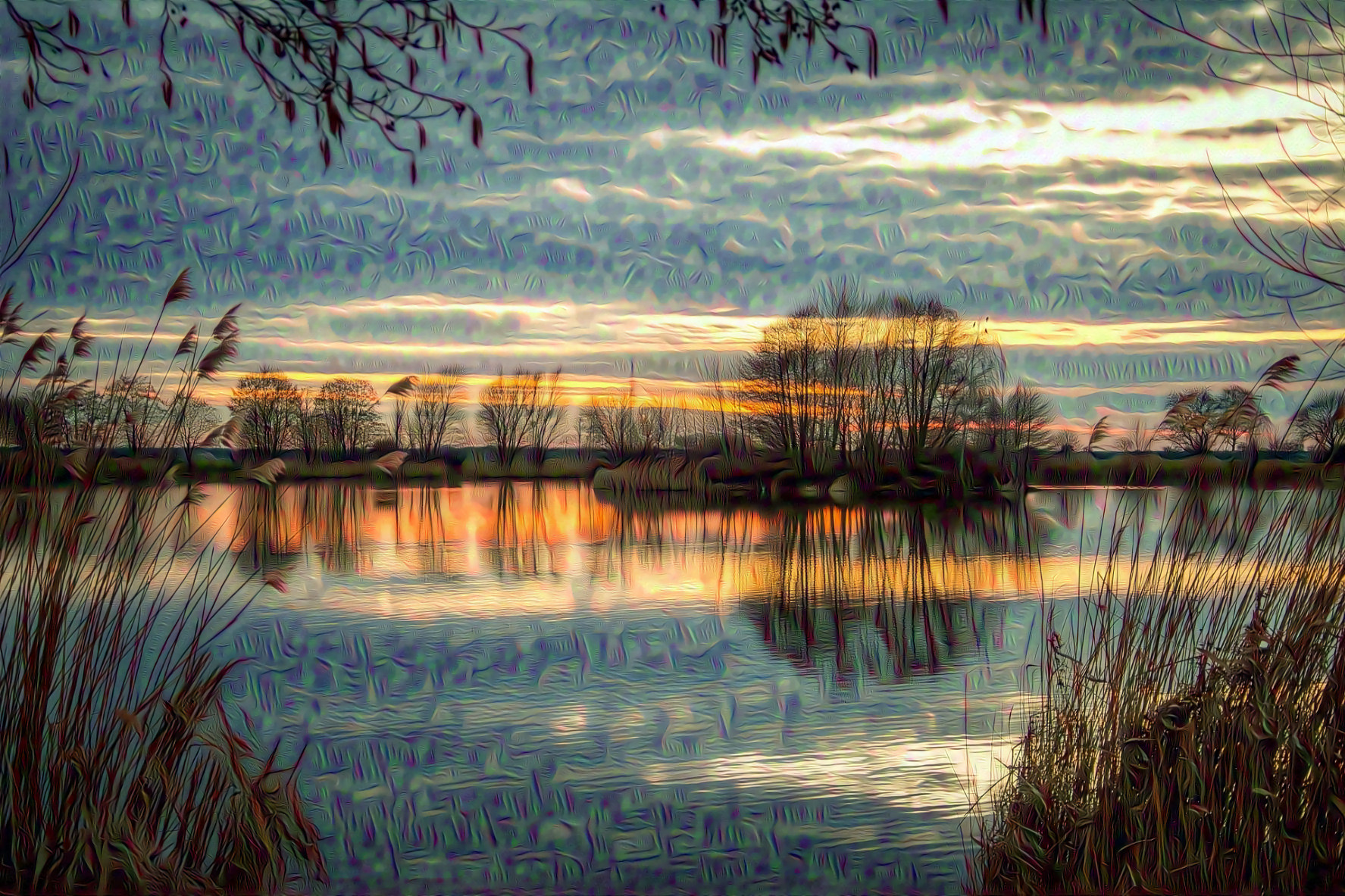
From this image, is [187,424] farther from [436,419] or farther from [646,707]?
[436,419]

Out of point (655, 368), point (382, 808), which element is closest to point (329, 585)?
point (655, 368)

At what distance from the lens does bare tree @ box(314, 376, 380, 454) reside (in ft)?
23.5

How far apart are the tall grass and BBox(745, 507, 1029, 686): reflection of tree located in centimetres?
375

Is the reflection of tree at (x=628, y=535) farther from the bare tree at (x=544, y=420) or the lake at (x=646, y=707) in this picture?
the bare tree at (x=544, y=420)

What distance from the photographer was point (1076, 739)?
2.73 metres

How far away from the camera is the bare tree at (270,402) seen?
4.71m

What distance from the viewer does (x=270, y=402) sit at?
626cm

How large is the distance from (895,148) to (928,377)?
7.75 meters

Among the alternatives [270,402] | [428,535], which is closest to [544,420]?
[270,402]

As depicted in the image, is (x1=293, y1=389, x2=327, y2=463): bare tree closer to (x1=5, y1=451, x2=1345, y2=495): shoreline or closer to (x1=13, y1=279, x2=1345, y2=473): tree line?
(x1=13, y1=279, x2=1345, y2=473): tree line

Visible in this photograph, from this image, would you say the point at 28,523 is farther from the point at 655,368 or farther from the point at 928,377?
the point at 928,377

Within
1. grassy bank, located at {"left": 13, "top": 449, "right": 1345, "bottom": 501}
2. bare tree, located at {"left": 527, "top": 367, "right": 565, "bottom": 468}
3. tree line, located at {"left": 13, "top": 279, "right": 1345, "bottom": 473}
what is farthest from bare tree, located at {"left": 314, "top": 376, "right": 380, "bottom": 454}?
bare tree, located at {"left": 527, "top": 367, "right": 565, "bottom": 468}

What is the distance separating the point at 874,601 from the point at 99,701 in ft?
21.3

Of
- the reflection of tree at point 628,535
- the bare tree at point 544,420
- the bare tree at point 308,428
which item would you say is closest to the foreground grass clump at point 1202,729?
the bare tree at point 544,420
